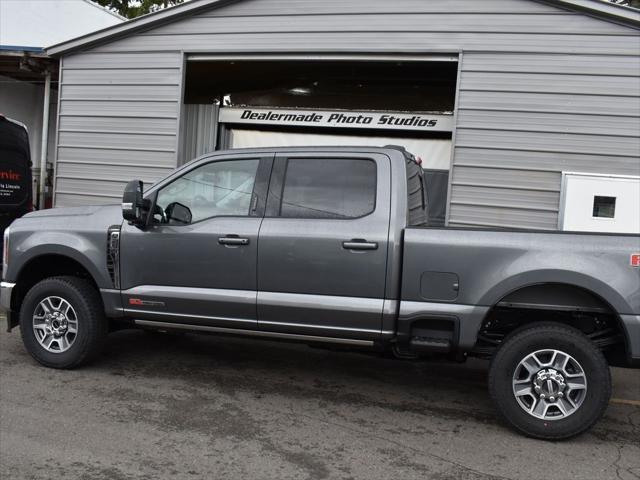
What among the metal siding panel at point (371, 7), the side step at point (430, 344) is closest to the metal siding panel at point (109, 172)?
the metal siding panel at point (371, 7)

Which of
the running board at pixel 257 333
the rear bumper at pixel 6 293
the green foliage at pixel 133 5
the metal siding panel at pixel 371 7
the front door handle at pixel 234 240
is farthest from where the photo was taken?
the green foliage at pixel 133 5

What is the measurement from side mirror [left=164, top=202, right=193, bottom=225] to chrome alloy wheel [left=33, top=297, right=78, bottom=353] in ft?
3.98

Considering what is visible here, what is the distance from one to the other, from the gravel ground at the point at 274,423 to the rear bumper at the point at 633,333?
0.67 meters

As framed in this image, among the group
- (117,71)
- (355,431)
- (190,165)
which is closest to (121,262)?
(190,165)

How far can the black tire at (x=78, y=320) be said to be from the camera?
509 centimetres

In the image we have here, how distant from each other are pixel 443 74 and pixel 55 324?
834 centimetres

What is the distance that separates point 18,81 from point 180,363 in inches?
403

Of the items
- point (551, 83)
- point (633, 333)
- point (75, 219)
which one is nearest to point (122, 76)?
point (75, 219)

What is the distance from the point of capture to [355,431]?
13.6ft

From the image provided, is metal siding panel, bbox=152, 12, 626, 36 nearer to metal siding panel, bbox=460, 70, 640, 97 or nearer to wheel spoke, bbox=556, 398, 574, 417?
metal siding panel, bbox=460, 70, 640, 97

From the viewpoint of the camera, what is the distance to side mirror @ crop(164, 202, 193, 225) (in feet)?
16.0

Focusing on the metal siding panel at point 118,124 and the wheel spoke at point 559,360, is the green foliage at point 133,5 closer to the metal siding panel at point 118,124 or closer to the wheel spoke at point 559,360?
the metal siding panel at point 118,124

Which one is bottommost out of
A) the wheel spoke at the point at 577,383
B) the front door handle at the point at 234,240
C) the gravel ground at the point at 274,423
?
the gravel ground at the point at 274,423

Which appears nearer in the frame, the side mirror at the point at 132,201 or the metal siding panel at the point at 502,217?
the side mirror at the point at 132,201
